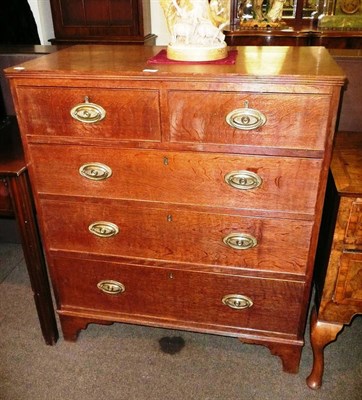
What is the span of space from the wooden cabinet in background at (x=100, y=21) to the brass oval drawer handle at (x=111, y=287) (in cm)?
229

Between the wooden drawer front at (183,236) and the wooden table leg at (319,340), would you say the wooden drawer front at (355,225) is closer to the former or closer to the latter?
the wooden drawer front at (183,236)

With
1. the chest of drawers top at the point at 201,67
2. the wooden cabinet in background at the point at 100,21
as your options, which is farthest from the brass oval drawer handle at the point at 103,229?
the wooden cabinet in background at the point at 100,21

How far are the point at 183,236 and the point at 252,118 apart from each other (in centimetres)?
45

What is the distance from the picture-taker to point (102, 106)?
116 cm

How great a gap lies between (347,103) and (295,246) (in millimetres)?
712

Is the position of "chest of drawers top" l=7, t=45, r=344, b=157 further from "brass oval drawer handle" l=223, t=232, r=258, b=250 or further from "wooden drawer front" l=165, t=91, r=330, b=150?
"brass oval drawer handle" l=223, t=232, r=258, b=250

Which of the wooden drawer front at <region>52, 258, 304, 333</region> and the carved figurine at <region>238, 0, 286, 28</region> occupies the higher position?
the carved figurine at <region>238, 0, 286, 28</region>

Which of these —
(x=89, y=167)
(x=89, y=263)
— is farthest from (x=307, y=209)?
(x=89, y=263)

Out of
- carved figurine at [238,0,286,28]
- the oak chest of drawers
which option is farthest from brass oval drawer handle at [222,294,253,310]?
carved figurine at [238,0,286,28]

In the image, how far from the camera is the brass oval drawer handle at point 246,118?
108cm

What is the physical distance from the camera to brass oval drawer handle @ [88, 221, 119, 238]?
1.36m

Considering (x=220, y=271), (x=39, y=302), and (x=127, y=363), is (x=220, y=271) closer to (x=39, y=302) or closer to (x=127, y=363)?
(x=127, y=363)

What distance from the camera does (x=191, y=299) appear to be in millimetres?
1453

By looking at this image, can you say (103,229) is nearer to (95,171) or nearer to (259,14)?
(95,171)
